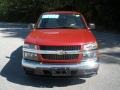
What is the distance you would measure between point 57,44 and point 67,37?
0.55 m

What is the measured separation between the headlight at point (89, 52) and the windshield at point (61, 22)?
167 cm

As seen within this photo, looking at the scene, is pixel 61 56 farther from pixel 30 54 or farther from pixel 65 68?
pixel 30 54

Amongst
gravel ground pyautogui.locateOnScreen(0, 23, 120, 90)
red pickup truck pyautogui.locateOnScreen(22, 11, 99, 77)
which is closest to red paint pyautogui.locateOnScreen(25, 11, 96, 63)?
red pickup truck pyautogui.locateOnScreen(22, 11, 99, 77)

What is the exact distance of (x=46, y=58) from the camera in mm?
8719

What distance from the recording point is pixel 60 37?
9141mm

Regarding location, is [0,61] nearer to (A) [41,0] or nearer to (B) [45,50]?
(B) [45,50]

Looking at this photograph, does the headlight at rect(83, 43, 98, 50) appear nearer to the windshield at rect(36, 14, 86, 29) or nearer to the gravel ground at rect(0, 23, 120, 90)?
the gravel ground at rect(0, 23, 120, 90)

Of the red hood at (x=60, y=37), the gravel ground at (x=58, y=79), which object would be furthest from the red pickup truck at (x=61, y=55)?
the gravel ground at (x=58, y=79)

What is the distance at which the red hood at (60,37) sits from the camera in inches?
346

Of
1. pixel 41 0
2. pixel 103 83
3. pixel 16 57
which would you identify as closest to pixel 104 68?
pixel 103 83

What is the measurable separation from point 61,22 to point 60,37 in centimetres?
148

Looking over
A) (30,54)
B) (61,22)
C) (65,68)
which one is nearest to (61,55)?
(65,68)

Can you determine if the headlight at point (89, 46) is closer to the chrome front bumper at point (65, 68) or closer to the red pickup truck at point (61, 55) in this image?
the red pickup truck at point (61, 55)

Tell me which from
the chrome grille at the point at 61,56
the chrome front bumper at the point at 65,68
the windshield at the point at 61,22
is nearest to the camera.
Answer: the chrome front bumper at the point at 65,68
